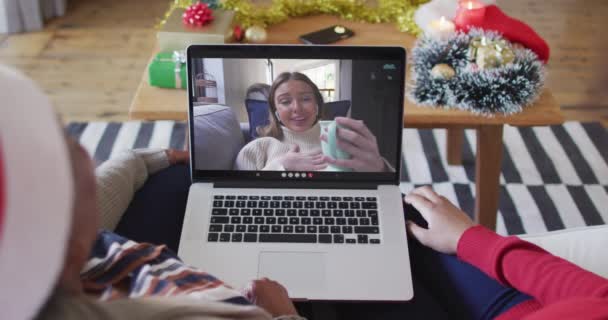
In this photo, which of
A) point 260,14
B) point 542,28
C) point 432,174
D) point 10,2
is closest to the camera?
point 260,14

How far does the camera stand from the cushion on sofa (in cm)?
112

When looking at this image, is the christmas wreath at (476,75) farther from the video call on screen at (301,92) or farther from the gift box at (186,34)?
the gift box at (186,34)

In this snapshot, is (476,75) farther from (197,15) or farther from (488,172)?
(197,15)

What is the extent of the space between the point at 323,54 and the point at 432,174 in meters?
1.06

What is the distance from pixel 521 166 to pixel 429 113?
0.87 metres

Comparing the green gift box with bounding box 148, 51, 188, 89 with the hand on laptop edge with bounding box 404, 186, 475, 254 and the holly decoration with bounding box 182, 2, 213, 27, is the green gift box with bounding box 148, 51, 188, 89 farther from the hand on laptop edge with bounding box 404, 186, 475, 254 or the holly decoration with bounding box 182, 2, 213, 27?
the hand on laptop edge with bounding box 404, 186, 475, 254

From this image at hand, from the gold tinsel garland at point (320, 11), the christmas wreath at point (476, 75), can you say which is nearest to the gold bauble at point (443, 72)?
the christmas wreath at point (476, 75)

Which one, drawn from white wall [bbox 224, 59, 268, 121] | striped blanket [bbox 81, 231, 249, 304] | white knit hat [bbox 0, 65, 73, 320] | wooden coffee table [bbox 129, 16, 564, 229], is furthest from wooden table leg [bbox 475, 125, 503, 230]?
white knit hat [bbox 0, 65, 73, 320]

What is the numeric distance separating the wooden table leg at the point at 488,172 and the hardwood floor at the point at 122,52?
2.86 feet

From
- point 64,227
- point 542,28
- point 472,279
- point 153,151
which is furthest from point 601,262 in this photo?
point 542,28

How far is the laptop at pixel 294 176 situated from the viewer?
3.42ft

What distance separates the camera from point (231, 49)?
3.63 ft

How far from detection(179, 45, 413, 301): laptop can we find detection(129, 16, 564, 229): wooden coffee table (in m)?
0.27

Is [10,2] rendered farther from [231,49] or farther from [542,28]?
[542,28]
